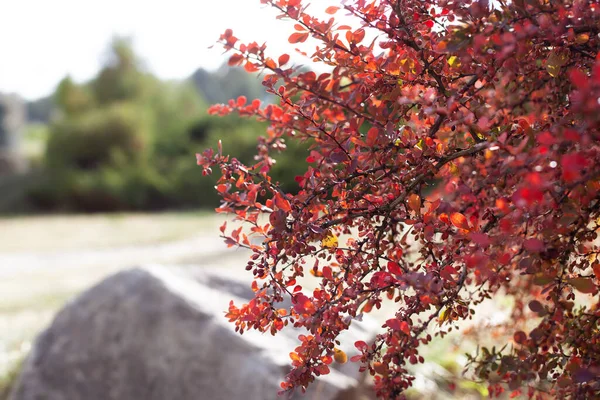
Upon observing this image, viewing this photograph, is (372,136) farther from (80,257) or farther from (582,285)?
(80,257)

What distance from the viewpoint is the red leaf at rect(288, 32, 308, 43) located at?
129cm

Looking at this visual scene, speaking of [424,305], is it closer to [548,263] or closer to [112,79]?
[548,263]

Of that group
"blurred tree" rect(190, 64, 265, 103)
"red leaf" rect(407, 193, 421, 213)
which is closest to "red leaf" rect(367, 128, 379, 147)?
"red leaf" rect(407, 193, 421, 213)

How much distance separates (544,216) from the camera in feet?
4.06

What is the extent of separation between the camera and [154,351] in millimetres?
2883

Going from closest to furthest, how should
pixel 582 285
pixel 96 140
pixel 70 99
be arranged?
pixel 582 285 < pixel 96 140 < pixel 70 99

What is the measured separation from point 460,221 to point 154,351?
216cm

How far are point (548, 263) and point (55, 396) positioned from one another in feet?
9.32

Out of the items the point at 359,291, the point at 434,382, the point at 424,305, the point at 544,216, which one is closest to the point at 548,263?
the point at 544,216

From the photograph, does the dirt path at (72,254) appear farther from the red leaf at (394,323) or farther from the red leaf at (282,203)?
the red leaf at (394,323)

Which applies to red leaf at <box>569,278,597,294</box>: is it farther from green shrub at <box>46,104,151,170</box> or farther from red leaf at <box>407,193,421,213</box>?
green shrub at <box>46,104,151,170</box>

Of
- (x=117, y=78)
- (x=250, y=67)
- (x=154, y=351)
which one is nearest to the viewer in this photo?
(x=250, y=67)

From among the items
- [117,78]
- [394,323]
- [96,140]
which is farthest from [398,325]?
[117,78]

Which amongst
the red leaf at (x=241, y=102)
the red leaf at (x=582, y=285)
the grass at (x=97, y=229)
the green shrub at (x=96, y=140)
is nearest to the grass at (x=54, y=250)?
the grass at (x=97, y=229)
